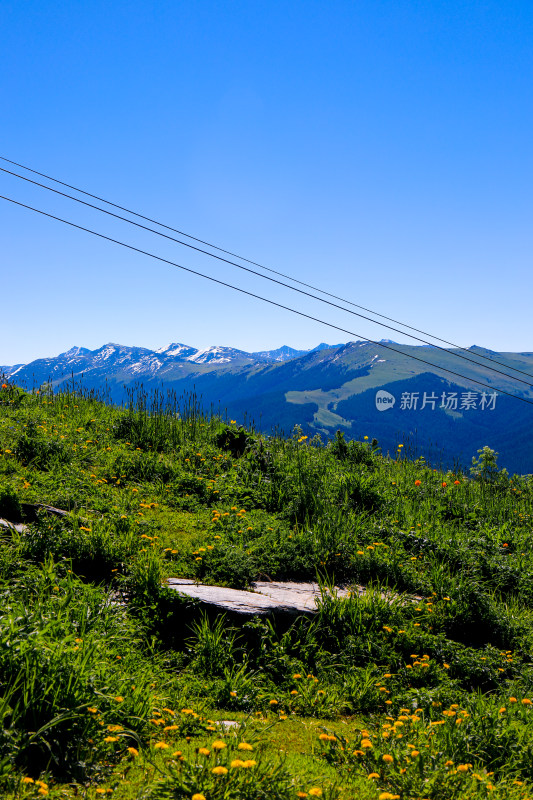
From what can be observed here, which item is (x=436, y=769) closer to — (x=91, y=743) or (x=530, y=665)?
(x=91, y=743)

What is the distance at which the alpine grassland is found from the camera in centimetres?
296

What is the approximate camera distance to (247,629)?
16.6ft

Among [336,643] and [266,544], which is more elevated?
[266,544]

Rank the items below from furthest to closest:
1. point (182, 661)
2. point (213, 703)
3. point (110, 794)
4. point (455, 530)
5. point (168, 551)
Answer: point (455, 530) < point (168, 551) < point (182, 661) < point (213, 703) < point (110, 794)

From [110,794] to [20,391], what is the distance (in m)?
10.7

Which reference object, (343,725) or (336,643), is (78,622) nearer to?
(343,725)

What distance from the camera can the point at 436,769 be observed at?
3.14 m

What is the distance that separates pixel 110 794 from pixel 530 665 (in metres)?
4.54

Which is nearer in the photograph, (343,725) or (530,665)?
(343,725)

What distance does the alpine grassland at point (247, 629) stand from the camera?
2.96 metres

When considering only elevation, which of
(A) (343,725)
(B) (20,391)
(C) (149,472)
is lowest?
(A) (343,725)

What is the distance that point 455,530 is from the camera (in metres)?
8.44

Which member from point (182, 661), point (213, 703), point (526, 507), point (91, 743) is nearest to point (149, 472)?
point (182, 661)

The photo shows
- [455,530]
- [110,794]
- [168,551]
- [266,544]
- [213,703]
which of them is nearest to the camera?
[110,794]
